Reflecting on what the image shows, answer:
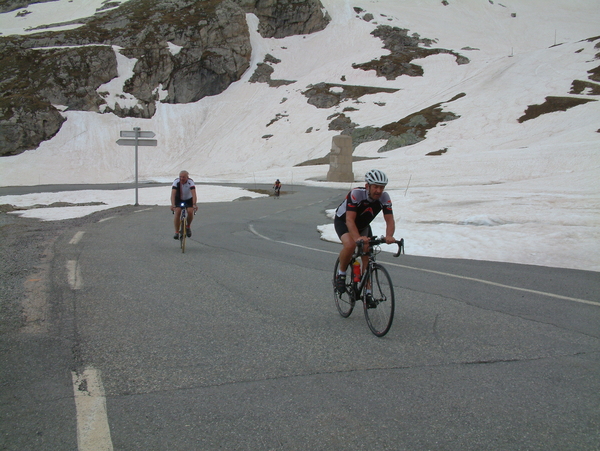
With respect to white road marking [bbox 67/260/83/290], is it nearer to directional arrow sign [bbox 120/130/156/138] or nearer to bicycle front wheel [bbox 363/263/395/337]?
bicycle front wheel [bbox 363/263/395/337]

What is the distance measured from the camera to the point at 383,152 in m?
65.7

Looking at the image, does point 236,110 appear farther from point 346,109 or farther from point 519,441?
point 519,441

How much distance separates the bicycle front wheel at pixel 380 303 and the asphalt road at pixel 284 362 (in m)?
0.18

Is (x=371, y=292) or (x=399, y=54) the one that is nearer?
(x=371, y=292)

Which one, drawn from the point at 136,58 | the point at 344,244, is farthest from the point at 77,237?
the point at 136,58

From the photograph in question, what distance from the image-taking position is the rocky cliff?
79.8 metres

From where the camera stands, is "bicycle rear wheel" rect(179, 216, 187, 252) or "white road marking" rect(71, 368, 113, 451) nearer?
"white road marking" rect(71, 368, 113, 451)

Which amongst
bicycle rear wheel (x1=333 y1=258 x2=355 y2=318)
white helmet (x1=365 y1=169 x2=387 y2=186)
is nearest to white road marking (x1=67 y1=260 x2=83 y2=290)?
bicycle rear wheel (x1=333 y1=258 x2=355 y2=318)

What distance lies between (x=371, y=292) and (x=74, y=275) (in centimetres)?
492

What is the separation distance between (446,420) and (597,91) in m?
76.2

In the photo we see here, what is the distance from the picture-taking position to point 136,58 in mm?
94812

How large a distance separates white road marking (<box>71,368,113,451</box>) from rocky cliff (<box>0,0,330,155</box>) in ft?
266

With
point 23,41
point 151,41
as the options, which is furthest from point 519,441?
point 23,41

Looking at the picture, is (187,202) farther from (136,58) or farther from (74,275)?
(136,58)
